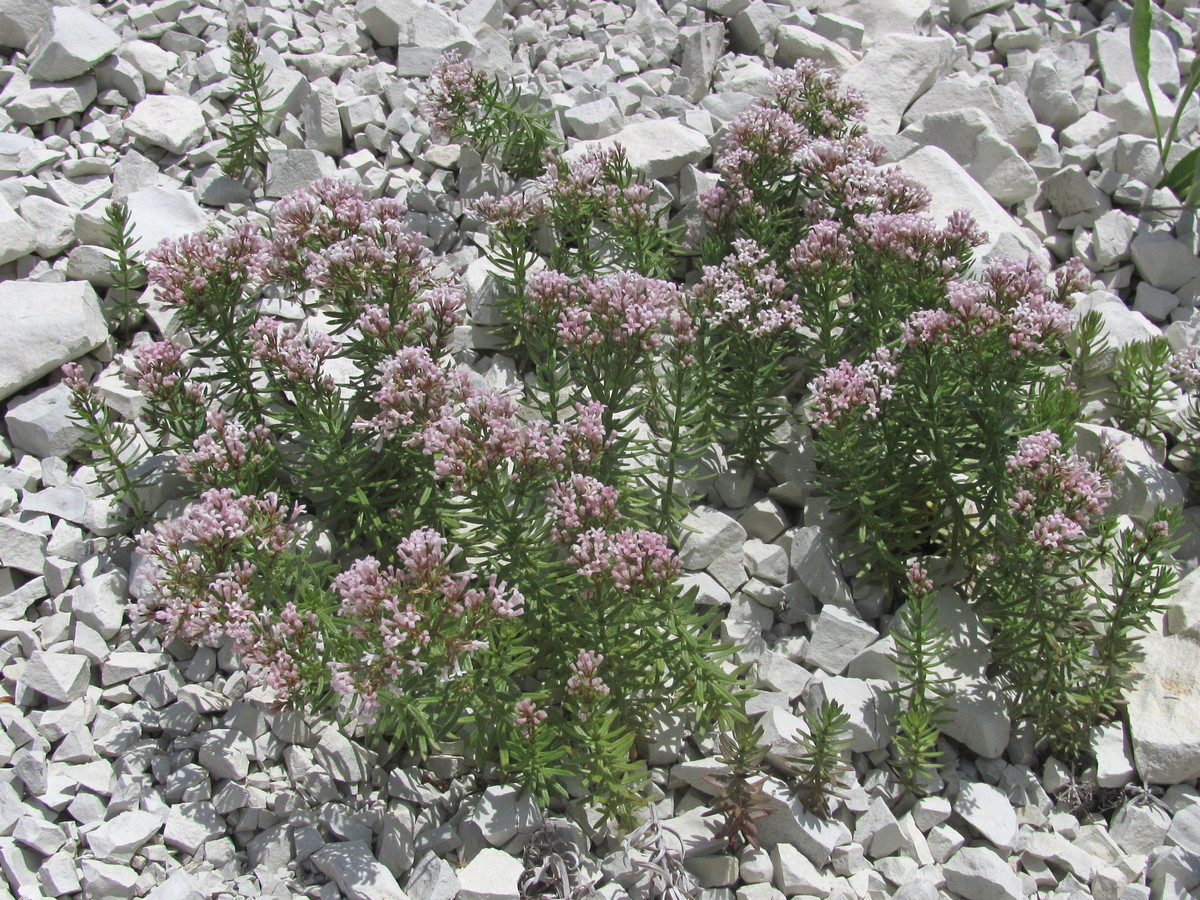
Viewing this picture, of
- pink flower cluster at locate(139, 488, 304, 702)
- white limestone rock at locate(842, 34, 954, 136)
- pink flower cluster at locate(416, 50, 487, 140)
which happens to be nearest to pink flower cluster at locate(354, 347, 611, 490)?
pink flower cluster at locate(139, 488, 304, 702)

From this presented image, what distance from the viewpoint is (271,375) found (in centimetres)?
518

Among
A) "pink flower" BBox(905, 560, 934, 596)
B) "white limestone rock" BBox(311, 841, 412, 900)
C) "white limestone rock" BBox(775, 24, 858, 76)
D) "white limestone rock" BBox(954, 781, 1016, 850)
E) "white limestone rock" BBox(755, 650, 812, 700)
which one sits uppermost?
"white limestone rock" BBox(775, 24, 858, 76)

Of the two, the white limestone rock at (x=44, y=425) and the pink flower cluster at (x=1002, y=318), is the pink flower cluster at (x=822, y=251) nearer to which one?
the pink flower cluster at (x=1002, y=318)

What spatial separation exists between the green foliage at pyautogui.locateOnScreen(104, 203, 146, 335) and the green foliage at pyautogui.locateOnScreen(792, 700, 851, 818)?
14.4ft

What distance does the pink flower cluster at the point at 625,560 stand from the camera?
13.4 ft

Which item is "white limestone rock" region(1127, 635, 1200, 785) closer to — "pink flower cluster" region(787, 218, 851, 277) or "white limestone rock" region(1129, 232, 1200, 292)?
"pink flower cluster" region(787, 218, 851, 277)

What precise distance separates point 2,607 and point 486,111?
159 inches

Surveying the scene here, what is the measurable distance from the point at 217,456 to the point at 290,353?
61 centimetres

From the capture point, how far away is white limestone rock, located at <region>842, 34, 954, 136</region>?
7520mm

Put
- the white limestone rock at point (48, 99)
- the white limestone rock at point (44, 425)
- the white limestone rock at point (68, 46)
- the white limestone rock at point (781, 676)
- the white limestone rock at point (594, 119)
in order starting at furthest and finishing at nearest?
the white limestone rock at point (594, 119)
the white limestone rock at point (68, 46)
the white limestone rock at point (48, 99)
the white limestone rock at point (44, 425)
the white limestone rock at point (781, 676)

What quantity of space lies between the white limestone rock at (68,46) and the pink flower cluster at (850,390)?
5361mm

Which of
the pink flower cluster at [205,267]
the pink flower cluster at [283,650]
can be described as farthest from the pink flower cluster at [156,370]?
the pink flower cluster at [283,650]

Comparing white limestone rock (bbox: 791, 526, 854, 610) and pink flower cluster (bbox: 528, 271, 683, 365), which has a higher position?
pink flower cluster (bbox: 528, 271, 683, 365)

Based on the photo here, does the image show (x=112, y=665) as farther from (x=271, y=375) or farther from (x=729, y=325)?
(x=729, y=325)
